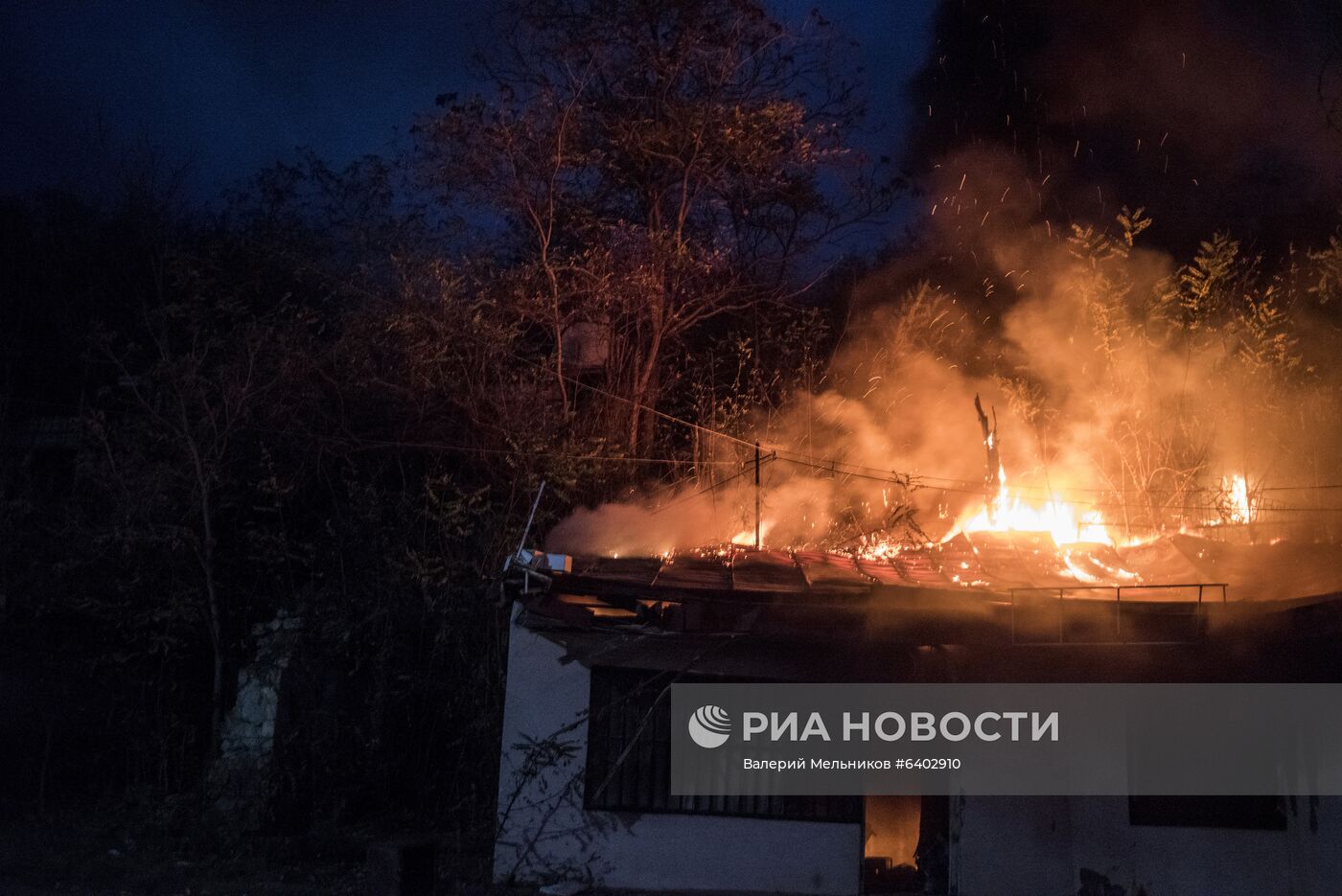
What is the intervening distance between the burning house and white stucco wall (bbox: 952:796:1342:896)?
0.02 meters

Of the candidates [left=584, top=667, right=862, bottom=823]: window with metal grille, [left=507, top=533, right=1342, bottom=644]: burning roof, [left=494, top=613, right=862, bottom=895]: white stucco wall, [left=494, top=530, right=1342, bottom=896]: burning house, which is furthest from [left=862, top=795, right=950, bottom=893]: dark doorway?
[left=507, top=533, right=1342, bottom=644]: burning roof

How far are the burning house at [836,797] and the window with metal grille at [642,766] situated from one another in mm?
16

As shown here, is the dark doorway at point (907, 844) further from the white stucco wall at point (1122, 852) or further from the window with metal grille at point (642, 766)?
the window with metal grille at point (642, 766)

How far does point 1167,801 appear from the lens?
29.3 ft

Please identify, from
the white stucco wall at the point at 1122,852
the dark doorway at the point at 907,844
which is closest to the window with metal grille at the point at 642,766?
the dark doorway at the point at 907,844

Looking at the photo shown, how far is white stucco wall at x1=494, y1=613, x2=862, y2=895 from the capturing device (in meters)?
9.37

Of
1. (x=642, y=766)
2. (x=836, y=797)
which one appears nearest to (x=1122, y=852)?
(x=836, y=797)

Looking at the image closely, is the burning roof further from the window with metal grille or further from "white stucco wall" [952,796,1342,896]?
"white stucco wall" [952,796,1342,896]

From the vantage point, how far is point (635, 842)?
9430 millimetres

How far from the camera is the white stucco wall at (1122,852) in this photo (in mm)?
8266

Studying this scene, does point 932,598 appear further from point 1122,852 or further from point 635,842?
point 635,842

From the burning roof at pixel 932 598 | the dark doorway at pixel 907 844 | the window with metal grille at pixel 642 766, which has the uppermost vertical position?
the burning roof at pixel 932 598

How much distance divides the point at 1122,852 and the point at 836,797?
8.16 feet

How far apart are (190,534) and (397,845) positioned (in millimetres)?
9643
